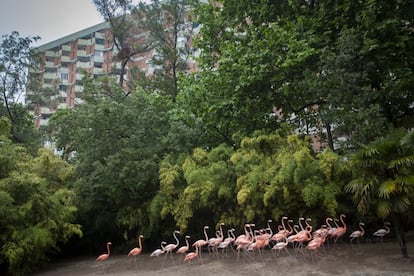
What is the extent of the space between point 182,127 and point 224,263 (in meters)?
4.83

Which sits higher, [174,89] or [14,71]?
[14,71]

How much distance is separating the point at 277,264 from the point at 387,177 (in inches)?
125

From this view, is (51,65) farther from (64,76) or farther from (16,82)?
(16,82)

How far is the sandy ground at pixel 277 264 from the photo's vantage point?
7312mm

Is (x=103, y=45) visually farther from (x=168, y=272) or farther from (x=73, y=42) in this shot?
(x=168, y=272)

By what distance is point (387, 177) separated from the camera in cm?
699

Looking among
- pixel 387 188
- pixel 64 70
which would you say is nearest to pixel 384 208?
pixel 387 188

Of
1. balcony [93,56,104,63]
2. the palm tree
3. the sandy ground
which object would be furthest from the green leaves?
balcony [93,56,104,63]

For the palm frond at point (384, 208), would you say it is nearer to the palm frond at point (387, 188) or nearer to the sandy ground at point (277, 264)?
the palm frond at point (387, 188)

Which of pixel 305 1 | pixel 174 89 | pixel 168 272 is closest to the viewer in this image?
pixel 168 272

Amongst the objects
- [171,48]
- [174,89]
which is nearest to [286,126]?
[174,89]

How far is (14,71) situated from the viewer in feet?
64.4

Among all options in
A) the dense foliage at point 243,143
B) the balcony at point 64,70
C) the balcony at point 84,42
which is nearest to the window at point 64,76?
the balcony at point 64,70

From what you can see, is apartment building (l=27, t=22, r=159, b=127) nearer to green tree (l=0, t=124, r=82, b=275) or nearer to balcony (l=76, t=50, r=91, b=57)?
balcony (l=76, t=50, r=91, b=57)
